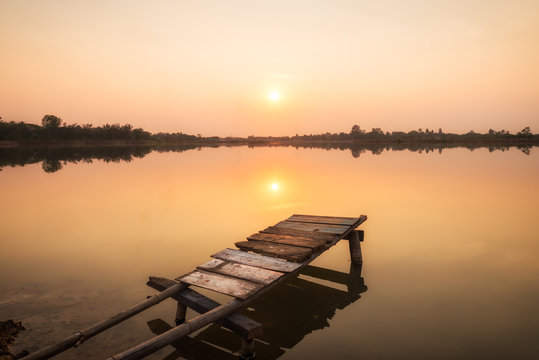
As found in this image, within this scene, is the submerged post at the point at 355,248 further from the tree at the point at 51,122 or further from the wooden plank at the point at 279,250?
the tree at the point at 51,122

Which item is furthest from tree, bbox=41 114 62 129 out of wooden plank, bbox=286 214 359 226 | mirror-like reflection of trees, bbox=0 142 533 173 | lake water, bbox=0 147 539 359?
wooden plank, bbox=286 214 359 226

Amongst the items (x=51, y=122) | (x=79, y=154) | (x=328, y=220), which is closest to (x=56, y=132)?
(x=51, y=122)

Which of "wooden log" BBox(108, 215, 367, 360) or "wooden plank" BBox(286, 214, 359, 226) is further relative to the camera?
"wooden plank" BBox(286, 214, 359, 226)

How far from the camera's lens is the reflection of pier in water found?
208 inches

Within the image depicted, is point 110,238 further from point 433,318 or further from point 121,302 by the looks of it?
point 433,318

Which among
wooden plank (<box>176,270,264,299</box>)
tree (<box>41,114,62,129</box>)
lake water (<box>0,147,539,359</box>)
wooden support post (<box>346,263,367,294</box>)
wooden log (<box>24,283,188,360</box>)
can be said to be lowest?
wooden support post (<box>346,263,367,294</box>)

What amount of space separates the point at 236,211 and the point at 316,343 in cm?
1008

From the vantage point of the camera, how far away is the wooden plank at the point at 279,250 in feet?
22.0

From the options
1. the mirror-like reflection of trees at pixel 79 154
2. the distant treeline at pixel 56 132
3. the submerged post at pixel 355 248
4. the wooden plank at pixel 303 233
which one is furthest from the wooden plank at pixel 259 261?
the distant treeline at pixel 56 132

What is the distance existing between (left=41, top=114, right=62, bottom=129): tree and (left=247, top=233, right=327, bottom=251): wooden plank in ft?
483

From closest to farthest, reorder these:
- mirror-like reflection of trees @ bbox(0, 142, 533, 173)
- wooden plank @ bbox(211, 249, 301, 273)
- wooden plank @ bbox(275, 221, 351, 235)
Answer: wooden plank @ bbox(211, 249, 301, 273)
wooden plank @ bbox(275, 221, 351, 235)
mirror-like reflection of trees @ bbox(0, 142, 533, 173)

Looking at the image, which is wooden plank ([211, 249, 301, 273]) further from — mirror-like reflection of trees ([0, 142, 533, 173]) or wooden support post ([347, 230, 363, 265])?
mirror-like reflection of trees ([0, 142, 533, 173])

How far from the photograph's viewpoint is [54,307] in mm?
6406

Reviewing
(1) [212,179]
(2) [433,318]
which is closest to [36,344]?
(2) [433,318]
